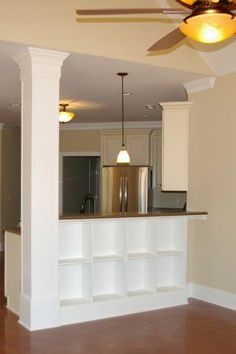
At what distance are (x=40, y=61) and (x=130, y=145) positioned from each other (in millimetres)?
5093

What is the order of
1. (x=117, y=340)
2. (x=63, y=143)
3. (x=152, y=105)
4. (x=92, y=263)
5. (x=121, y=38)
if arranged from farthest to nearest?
(x=63, y=143)
(x=152, y=105)
(x=92, y=263)
(x=121, y=38)
(x=117, y=340)

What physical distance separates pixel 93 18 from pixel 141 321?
291 cm

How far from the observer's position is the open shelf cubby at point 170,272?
5.38 metres

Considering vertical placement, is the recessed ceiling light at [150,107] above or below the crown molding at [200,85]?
above

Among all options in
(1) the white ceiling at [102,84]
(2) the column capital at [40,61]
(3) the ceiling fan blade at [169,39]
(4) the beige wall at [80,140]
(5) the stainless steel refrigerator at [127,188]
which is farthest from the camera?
(4) the beige wall at [80,140]

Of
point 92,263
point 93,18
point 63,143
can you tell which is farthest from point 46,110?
point 63,143

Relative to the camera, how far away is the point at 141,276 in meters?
5.25

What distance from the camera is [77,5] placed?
4293mm

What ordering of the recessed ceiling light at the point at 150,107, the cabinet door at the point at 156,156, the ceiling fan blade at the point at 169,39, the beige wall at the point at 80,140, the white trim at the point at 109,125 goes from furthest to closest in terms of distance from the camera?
1. the beige wall at the point at 80,140
2. the white trim at the point at 109,125
3. the cabinet door at the point at 156,156
4. the recessed ceiling light at the point at 150,107
5. the ceiling fan blade at the point at 169,39

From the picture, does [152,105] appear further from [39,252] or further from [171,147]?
[39,252]

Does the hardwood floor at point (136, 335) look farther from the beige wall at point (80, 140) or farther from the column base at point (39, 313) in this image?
the beige wall at point (80, 140)

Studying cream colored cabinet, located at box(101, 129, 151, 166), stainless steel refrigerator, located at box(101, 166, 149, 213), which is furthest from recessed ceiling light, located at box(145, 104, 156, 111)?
cream colored cabinet, located at box(101, 129, 151, 166)

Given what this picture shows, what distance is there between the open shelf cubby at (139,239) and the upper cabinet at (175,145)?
0.71m

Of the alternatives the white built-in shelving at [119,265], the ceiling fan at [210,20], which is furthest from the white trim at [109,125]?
the ceiling fan at [210,20]
